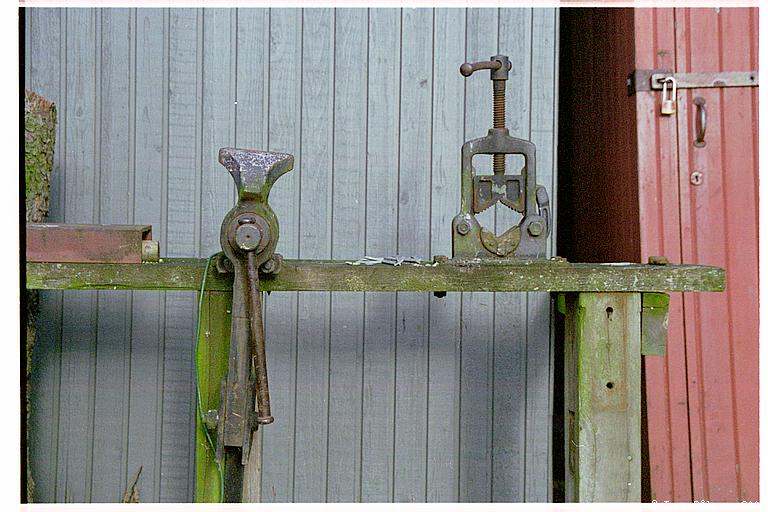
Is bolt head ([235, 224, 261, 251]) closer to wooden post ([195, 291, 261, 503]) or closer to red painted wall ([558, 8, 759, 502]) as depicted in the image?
wooden post ([195, 291, 261, 503])

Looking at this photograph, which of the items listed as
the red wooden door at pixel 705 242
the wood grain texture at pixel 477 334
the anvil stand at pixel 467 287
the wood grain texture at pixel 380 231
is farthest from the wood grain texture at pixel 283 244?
the red wooden door at pixel 705 242

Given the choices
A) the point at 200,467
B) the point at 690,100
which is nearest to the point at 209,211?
the point at 200,467

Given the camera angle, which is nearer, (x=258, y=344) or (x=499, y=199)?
(x=258, y=344)

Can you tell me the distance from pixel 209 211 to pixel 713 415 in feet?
5.78

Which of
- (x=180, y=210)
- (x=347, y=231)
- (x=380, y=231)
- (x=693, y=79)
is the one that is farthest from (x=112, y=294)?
(x=693, y=79)

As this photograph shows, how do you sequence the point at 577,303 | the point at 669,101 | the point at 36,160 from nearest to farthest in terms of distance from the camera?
the point at 577,303 < the point at 36,160 < the point at 669,101

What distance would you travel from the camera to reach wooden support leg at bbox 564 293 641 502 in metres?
1.78

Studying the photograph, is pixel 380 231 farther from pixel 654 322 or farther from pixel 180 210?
pixel 654 322

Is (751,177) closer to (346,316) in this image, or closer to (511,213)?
(511,213)

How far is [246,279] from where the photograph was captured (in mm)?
1614

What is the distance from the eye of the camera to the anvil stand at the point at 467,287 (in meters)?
1.60

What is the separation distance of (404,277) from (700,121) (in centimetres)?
125

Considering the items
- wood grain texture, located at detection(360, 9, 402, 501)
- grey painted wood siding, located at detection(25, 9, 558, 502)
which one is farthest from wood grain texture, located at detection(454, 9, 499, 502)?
wood grain texture, located at detection(360, 9, 402, 501)

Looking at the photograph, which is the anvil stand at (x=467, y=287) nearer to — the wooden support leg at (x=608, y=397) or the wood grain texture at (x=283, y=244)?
the wooden support leg at (x=608, y=397)
